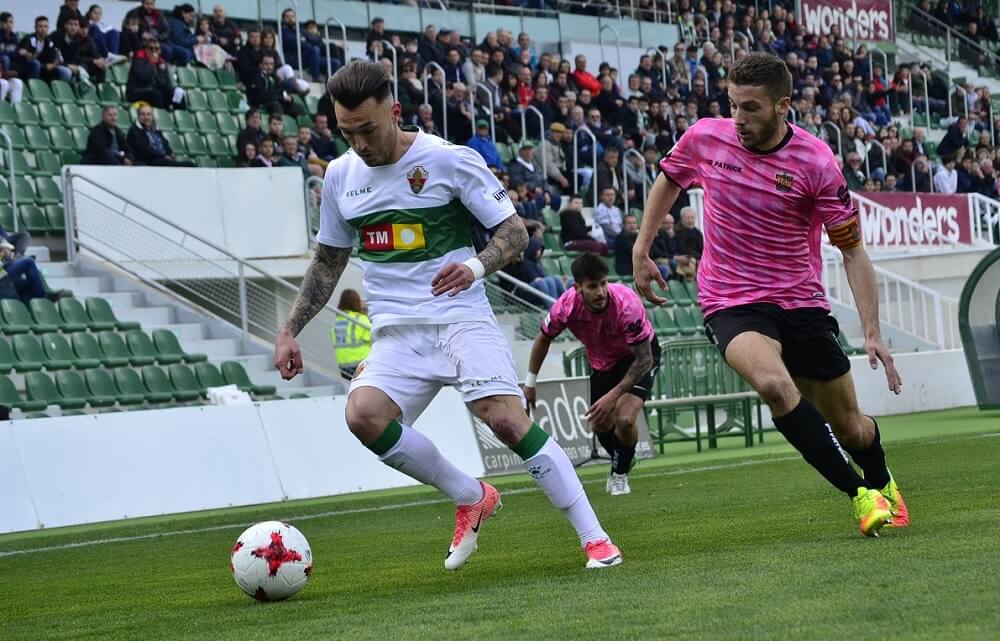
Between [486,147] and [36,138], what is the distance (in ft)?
22.0

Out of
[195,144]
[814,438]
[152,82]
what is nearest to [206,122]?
[195,144]

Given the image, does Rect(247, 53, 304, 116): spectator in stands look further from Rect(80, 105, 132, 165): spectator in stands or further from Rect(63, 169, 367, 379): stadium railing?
Rect(63, 169, 367, 379): stadium railing

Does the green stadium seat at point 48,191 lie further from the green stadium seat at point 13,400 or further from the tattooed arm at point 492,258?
the tattooed arm at point 492,258

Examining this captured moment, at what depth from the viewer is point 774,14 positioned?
3756cm

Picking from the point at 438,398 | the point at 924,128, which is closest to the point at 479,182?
the point at 438,398

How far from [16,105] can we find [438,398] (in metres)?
8.27

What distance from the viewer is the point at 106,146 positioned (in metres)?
20.6

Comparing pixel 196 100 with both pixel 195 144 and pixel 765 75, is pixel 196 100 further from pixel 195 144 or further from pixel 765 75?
pixel 765 75

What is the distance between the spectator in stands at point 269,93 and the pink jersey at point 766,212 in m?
16.4

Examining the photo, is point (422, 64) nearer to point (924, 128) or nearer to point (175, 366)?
point (175, 366)

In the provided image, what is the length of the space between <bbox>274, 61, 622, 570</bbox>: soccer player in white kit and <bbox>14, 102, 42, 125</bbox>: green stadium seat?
49.1 feet

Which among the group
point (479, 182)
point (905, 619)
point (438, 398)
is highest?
point (479, 182)

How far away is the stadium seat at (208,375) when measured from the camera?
18.2 meters

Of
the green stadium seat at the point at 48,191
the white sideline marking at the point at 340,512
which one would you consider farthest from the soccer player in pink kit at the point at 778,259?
the green stadium seat at the point at 48,191
